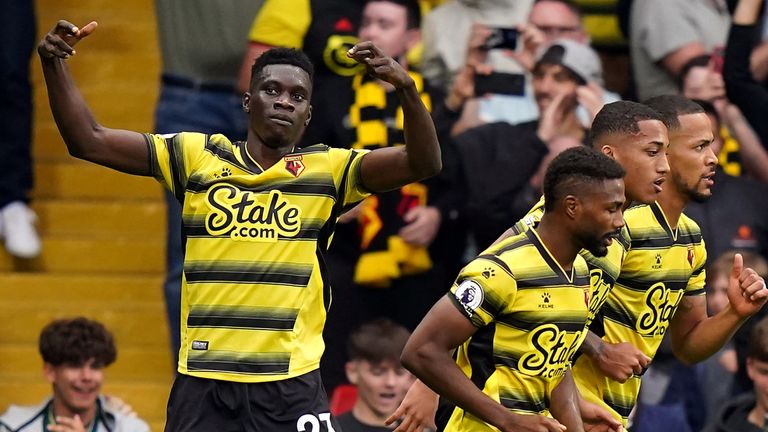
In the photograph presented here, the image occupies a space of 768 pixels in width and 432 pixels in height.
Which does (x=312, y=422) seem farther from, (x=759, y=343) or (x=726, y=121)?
(x=726, y=121)

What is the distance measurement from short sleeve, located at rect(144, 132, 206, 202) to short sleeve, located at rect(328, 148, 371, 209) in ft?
1.64

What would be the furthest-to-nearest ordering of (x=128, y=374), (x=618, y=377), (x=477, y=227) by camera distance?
(x=128, y=374) < (x=477, y=227) < (x=618, y=377)

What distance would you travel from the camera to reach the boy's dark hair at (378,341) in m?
8.80

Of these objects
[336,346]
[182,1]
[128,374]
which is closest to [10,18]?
[182,1]

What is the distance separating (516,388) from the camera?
20.6 ft

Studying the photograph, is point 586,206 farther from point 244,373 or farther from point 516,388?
point 244,373

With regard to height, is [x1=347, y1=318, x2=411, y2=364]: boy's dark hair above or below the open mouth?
below

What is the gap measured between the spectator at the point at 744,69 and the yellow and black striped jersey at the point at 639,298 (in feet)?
8.54

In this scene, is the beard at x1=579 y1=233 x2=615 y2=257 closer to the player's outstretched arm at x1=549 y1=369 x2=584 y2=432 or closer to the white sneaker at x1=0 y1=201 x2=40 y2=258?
the player's outstretched arm at x1=549 y1=369 x2=584 y2=432

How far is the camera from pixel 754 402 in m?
8.63

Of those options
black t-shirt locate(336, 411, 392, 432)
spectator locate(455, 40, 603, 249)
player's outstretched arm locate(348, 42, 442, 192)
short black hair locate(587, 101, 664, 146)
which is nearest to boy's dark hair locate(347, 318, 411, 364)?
black t-shirt locate(336, 411, 392, 432)

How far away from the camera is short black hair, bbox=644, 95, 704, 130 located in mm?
7230

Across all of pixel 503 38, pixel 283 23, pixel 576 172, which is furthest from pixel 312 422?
pixel 503 38

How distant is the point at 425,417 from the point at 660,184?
1.28 meters
